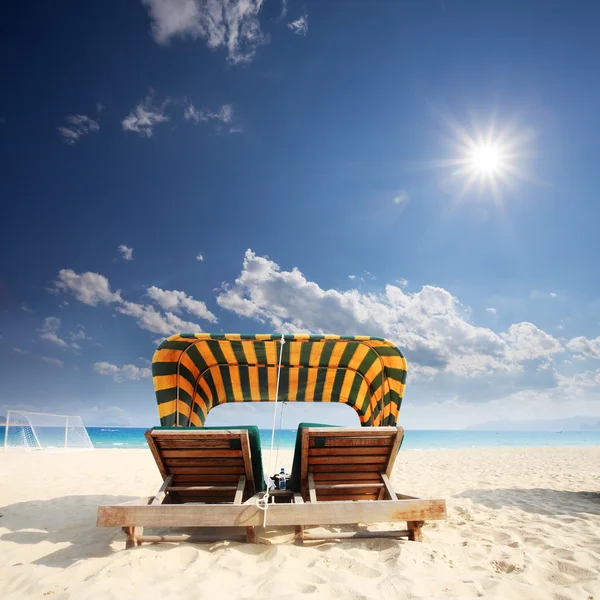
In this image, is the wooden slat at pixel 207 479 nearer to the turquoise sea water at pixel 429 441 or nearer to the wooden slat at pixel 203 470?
the wooden slat at pixel 203 470

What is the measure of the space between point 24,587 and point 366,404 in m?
4.53

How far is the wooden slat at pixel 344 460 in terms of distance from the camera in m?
3.69

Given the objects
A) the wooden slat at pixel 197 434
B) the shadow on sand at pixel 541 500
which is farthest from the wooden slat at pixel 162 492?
the shadow on sand at pixel 541 500

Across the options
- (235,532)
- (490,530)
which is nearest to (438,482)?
(490,530)

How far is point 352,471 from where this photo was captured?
3.83 m

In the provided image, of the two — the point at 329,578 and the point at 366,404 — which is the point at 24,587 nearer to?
the point at 329,578

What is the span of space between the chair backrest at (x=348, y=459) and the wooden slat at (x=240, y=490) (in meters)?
0.59

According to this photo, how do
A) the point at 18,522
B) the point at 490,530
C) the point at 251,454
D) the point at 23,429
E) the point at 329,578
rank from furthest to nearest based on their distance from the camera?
1. the point at 23,429
2. the point at 18,522
3. the point at 490,530
4. the point at 251,454
5. the point at 329,578

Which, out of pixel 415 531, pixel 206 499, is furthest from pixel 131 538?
pixel 415 531

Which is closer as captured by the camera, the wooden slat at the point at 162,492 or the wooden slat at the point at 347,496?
the wooden slat at the point at 162,492

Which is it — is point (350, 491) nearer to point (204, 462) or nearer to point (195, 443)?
point (204, 462)

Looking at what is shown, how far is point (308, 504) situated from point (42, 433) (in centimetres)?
1900

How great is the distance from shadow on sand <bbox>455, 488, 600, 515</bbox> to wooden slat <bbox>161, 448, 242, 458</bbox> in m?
4.11

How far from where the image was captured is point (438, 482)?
8.34 metres
